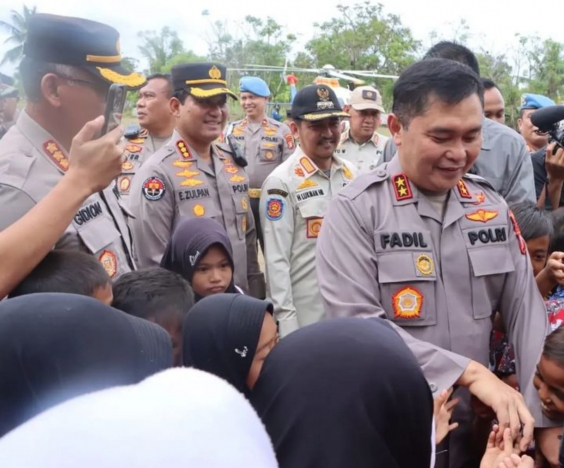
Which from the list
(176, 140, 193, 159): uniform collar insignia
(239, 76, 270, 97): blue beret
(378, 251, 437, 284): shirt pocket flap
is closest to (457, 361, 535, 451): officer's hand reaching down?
(378, 251, 437, 284): shirt pocket flap

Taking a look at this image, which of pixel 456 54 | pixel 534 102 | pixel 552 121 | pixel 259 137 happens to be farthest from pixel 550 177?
pixel 259 137

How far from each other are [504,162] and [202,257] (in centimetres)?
156

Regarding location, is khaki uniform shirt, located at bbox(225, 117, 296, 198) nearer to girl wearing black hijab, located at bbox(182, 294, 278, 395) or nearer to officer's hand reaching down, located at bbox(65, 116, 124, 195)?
officer's hand reaching down, located at bbox(65, 116, 124, 195)

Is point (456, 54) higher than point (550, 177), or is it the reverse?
point (456, 54)

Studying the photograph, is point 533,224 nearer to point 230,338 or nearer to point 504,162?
point 504,162

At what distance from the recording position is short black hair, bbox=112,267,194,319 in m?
2.06

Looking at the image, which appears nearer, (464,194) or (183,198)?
(464,194)

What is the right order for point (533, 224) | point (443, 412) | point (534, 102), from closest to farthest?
point (443, 412)
point (533, 224)
point (534, 102)

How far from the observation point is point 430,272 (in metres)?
2.00

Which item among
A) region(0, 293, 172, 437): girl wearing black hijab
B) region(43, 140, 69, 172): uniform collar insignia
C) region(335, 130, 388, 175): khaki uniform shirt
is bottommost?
region(335, 130, 388, 175): khaki uniform shirt

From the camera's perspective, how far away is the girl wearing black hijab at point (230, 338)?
58.6 inches

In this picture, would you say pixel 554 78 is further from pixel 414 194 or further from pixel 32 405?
pixel 32 405

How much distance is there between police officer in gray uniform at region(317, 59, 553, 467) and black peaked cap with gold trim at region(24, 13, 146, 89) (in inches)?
33.4

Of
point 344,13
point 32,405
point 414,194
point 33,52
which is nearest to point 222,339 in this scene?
point 32,405
